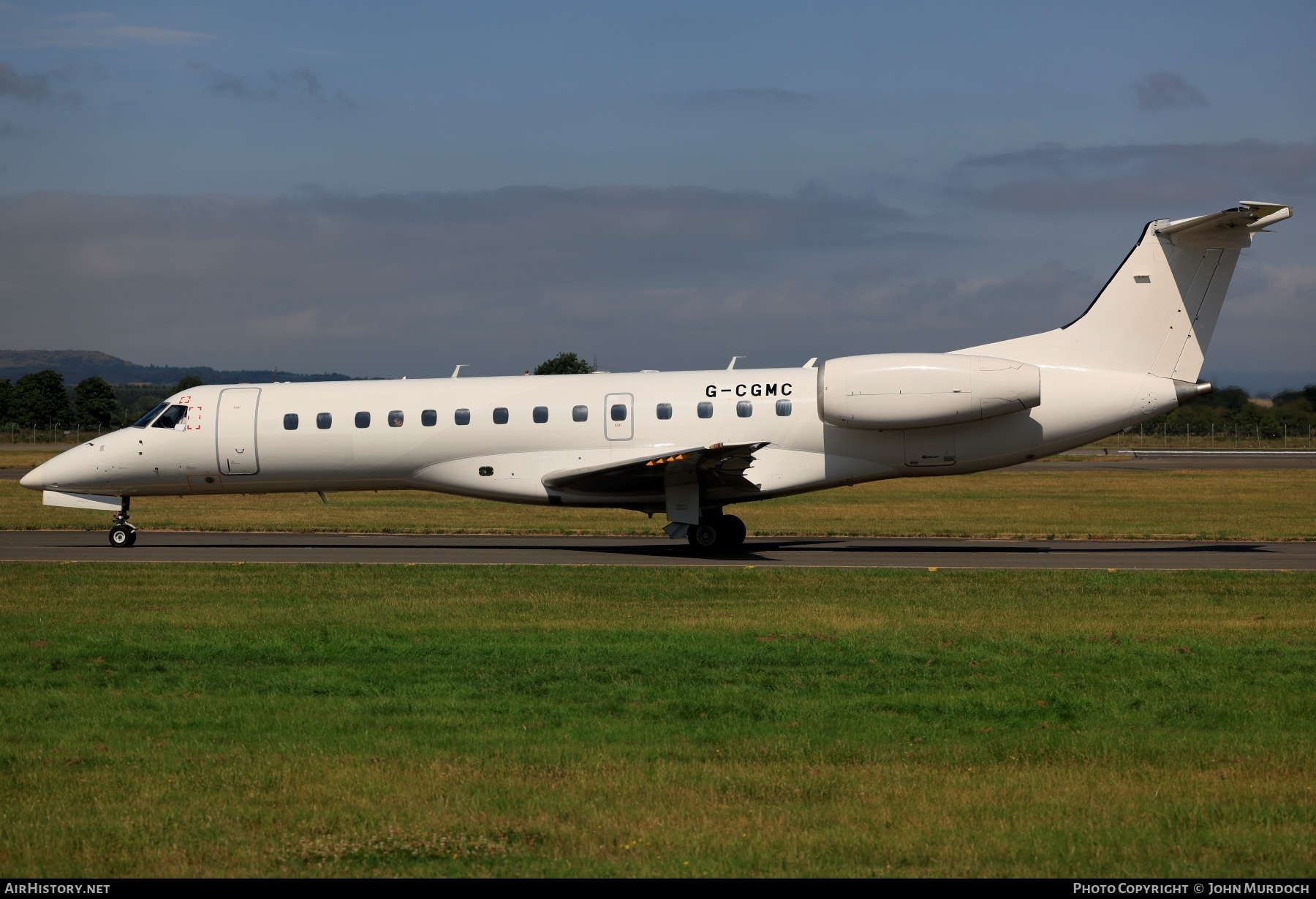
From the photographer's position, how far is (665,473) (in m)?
22.2

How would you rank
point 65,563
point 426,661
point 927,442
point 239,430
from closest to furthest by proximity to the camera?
1. point 426,661
2. point 65,563
3. point 927,442
4. point 239,430

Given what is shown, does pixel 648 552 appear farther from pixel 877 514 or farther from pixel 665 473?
pixel 877 514

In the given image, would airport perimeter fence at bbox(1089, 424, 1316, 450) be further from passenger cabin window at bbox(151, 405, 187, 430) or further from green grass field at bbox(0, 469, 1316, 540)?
passenger cabin window at bbox(151, 405, 187, 430)

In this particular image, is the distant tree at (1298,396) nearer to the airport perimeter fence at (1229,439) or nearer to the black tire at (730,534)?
the airport perimeter fence at (1229,439)

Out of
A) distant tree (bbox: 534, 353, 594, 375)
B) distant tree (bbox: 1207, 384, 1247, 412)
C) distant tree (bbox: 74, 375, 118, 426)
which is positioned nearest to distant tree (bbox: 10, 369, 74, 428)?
distant tree (bbox: 74, 375, 118, 426)

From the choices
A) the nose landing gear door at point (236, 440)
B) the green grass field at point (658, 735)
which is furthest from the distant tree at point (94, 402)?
the green grass field at point (658, 735)

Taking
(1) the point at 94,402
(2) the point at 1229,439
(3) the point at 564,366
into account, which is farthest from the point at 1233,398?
(1) the point at 94,402

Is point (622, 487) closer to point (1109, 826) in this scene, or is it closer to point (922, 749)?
point (922, 749)

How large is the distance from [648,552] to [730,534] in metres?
1.64

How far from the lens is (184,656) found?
12.2m

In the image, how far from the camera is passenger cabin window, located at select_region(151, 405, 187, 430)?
24234 mm

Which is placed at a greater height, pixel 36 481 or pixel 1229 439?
pixel 1229 439

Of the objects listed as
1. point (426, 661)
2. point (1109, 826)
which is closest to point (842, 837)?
point (1109, 826)

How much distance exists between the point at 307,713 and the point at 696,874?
4697 millimetres
